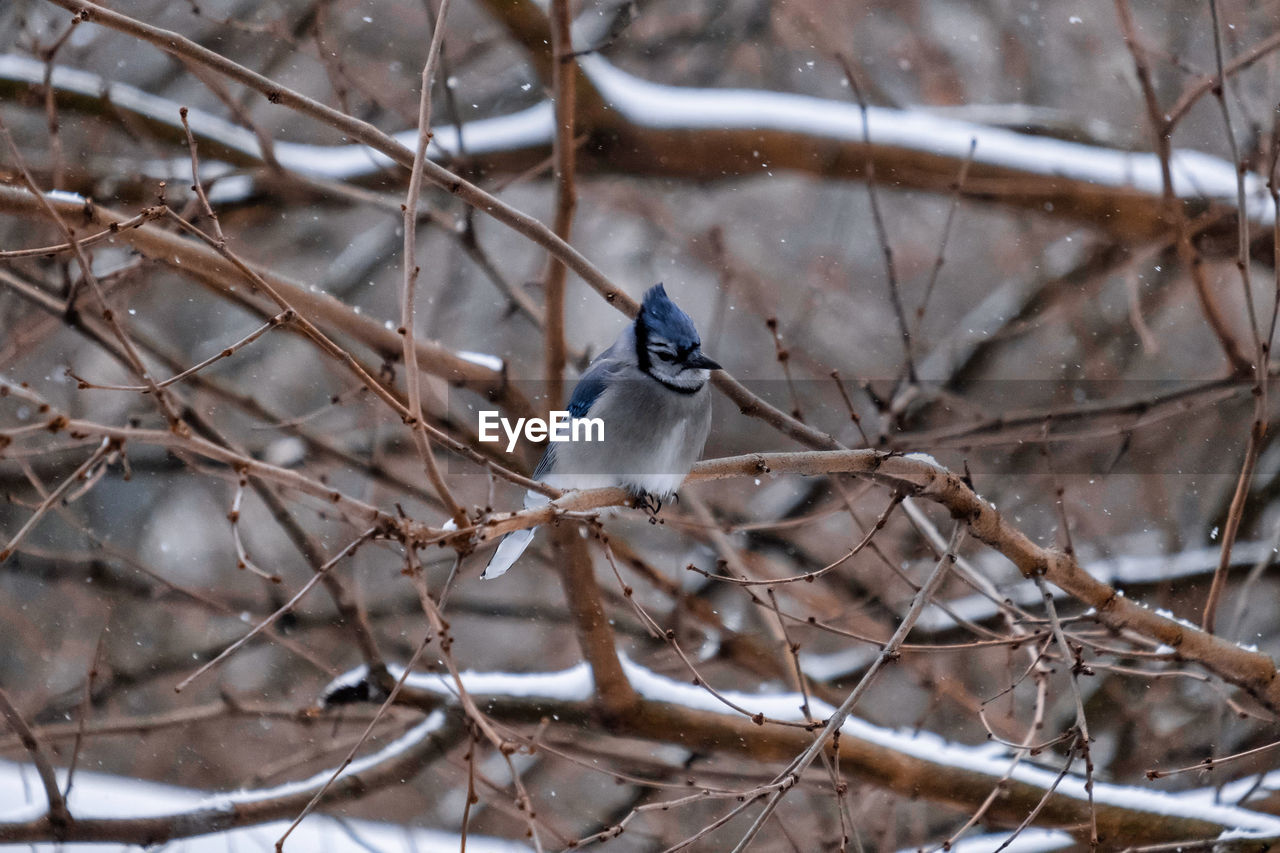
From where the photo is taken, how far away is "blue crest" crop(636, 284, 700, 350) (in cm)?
138

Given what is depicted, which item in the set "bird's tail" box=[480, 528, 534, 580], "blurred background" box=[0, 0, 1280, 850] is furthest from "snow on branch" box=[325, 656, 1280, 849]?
"bird's tail" box=[480, 528, 534, 580]

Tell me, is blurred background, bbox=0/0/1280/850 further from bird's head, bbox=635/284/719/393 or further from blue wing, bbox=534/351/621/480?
bird's head, bbox=635/284/719/393

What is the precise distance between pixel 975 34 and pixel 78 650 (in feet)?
10.3

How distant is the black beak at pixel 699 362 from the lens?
132cm

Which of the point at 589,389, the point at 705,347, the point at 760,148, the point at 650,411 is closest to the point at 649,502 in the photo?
the point at 650,411

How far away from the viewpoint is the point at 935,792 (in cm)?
176

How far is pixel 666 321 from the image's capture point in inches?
55.0

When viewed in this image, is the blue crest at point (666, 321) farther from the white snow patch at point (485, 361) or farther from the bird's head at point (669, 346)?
the white snow patch at point (485, 361)

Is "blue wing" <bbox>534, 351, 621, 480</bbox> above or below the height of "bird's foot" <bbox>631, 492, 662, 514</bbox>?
above

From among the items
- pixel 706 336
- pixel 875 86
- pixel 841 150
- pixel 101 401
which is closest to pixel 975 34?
pixel 875 86

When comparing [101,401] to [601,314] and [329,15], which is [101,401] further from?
[601,314]

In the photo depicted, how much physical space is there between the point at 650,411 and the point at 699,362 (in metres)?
0.11

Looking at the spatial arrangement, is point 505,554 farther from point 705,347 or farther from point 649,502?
point 705,347

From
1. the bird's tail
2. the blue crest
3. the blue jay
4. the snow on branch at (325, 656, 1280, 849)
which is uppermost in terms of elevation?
the blue crest
